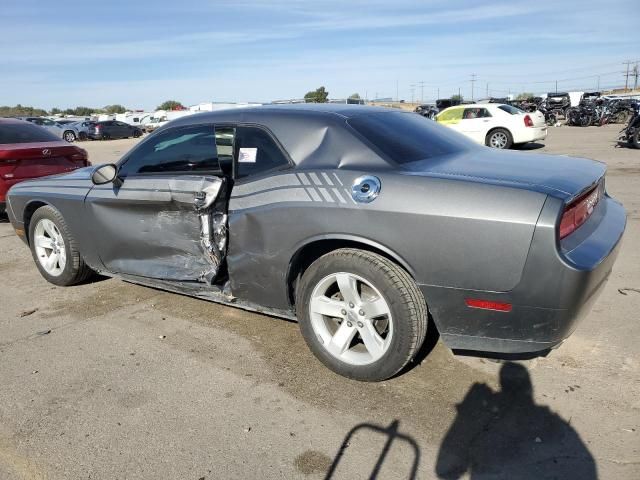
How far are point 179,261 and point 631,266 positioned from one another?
403 centimetres

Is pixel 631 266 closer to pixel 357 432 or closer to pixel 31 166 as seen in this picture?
pixel 357 432

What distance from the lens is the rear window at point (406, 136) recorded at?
324 centimetres

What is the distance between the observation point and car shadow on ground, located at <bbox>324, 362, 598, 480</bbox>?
7.82 ft

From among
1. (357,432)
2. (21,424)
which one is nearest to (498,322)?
(357,432)

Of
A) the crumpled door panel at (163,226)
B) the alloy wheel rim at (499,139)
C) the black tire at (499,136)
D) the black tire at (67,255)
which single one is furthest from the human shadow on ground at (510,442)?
the alloy wheel rim at (499,139)

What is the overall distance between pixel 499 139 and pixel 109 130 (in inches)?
1116

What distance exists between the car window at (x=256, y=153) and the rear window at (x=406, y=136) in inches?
19.7

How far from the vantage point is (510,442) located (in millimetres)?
2574

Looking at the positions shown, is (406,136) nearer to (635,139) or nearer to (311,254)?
(311,254)

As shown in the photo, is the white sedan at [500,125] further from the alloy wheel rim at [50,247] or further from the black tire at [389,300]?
the black tire at [389,300]

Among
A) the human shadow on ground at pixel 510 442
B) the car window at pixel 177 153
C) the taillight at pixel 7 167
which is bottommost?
the human shadow on ground at pixel 510 442

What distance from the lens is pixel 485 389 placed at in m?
3.05

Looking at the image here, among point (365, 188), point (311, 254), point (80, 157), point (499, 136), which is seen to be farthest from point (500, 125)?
point (365, 188)

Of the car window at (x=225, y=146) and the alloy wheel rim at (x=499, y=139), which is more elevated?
the car window at (x=225, y=146)
